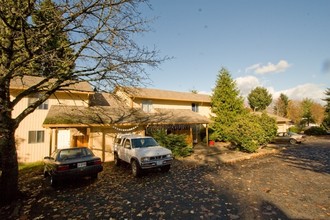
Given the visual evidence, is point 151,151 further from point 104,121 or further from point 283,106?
point 283,106

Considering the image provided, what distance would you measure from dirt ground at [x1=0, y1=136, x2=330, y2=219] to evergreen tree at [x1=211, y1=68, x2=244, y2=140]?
1482cm

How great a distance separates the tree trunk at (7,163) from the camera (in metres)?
7.73

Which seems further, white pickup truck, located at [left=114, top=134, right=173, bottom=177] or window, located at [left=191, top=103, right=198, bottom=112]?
window, located at [left=191, top=103, right=198, bottom=112]

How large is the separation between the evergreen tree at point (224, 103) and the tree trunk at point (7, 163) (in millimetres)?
22458

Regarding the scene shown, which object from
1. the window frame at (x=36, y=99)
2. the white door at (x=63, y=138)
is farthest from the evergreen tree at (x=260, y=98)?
the window frame at (x=36, y=99)

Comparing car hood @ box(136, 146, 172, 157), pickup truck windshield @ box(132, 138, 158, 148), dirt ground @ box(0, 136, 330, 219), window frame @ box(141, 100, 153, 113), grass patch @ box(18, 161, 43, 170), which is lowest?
grass patch @ box(18, 161, 43, 170)

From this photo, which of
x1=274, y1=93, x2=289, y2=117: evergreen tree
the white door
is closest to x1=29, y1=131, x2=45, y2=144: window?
the white door

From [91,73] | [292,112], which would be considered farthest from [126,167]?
[292,112]

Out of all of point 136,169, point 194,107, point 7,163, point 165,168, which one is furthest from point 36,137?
point 194,107

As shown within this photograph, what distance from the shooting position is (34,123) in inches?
692

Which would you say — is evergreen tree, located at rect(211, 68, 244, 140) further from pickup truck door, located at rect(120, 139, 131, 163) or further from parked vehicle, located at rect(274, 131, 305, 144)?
pickup truck door, located at rect(120, 139, 131, 163)

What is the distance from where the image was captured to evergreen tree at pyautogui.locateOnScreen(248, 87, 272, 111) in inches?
2138

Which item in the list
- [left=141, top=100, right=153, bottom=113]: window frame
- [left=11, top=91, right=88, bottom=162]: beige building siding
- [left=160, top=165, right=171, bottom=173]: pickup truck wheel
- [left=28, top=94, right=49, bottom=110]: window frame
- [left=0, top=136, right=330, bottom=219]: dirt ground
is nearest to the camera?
[left=0, top=136, right=330, bottom=219]: dirt ground

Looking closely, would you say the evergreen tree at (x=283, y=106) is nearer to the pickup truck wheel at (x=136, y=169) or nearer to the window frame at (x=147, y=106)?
the window frame at (x=147, y=106)
